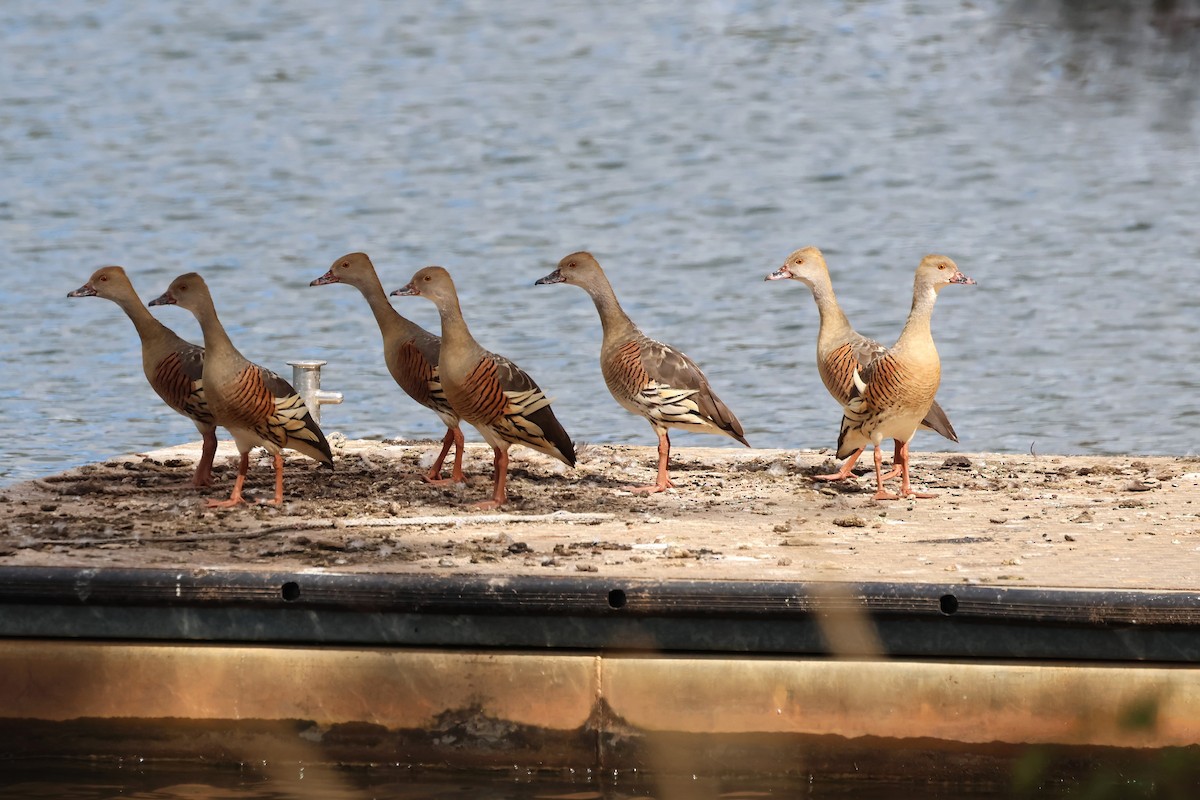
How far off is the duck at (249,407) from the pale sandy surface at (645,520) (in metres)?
0.27

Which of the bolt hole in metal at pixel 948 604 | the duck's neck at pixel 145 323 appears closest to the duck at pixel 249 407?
the duck's neck at pixel 145 323

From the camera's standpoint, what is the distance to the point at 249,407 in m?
7.85

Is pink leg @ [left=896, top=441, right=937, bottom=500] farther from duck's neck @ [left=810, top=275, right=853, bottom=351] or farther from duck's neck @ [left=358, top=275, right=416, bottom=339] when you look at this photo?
duck's neck @ [left=358, top=275, right=416, bottom=339]

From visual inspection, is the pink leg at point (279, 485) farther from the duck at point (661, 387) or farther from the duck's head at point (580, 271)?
the duck's head at point (580, 271)

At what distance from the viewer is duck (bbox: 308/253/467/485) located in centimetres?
881

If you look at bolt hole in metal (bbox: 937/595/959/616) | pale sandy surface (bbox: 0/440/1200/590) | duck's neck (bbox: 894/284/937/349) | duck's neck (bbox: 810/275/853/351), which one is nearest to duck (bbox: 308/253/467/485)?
pale sandy surface (bbox: 0/440/1200/590)

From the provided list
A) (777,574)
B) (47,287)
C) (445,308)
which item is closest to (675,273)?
(47,287)

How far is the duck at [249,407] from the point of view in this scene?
7863 millimetres

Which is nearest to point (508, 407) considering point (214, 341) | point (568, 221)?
point (214, 341)

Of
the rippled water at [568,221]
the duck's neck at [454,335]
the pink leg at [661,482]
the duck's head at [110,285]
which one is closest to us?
the duck's neck at [454,335]

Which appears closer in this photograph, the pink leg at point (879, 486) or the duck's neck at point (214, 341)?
the duck's neck at point (214, 341)

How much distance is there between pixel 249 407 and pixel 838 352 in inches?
121

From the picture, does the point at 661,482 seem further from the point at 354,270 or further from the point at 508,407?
the point at 354,270

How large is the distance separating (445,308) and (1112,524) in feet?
11.0
